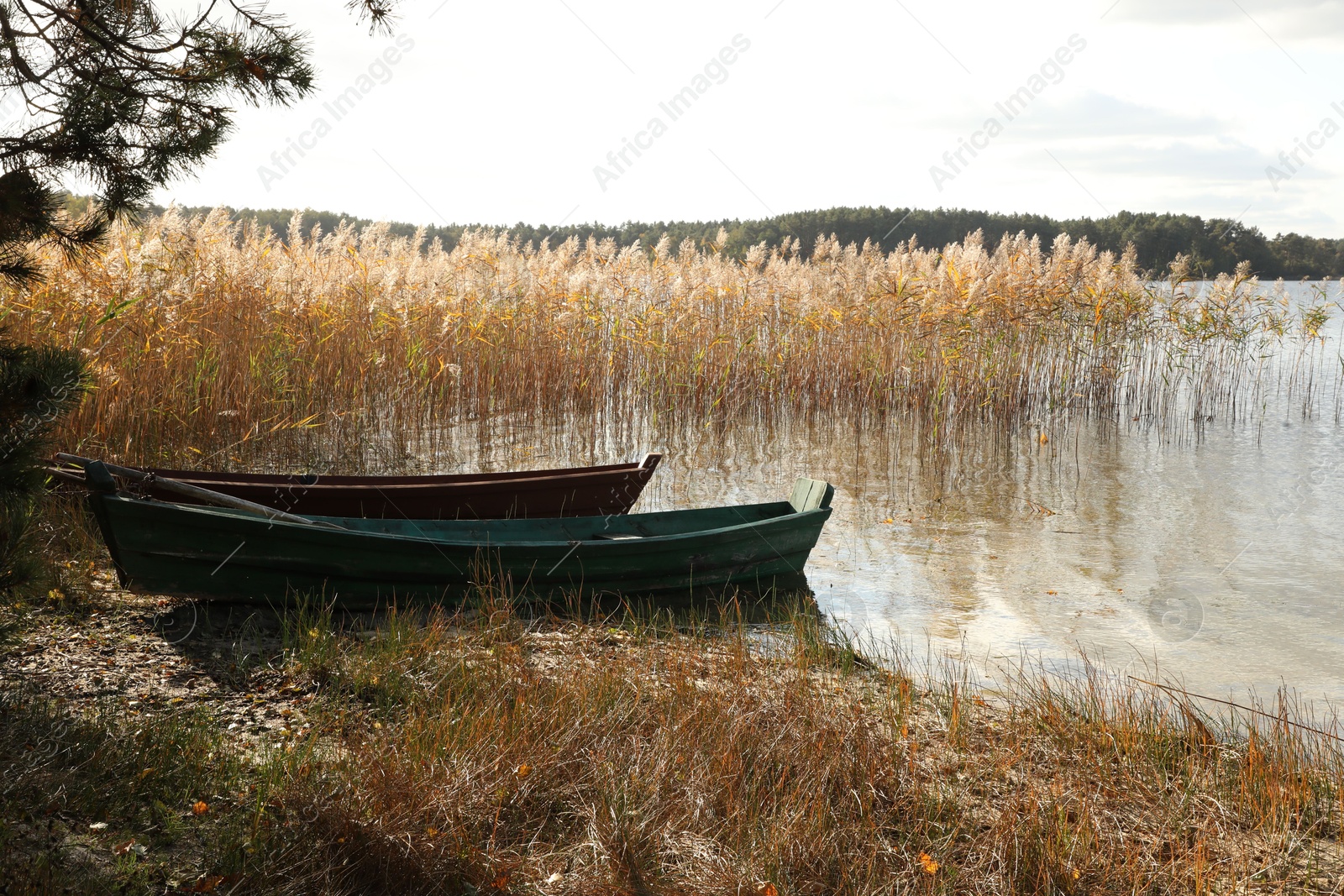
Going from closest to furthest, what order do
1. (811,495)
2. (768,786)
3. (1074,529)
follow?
(768,786) → (811,495) → (1074,529)

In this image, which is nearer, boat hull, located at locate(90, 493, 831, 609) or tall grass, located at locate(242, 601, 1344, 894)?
tall grass, located at locate(242, 601, 1344, 894)

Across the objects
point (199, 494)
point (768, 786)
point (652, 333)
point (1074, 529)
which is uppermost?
point (652, 333)

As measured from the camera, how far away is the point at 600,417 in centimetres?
1113

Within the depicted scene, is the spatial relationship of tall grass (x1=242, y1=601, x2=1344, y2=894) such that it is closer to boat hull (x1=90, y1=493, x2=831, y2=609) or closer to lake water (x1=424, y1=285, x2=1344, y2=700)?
boat hull (x1=90, y1=493, x2=831, y2=609)

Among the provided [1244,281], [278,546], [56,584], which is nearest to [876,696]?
[278,546]

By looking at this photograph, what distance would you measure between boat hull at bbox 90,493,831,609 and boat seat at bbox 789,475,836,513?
7 centimetres

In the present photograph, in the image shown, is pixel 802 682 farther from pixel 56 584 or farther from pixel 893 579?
pixel 56 584

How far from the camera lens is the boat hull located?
4641 millimetres

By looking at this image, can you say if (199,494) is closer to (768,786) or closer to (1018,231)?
(768,786)

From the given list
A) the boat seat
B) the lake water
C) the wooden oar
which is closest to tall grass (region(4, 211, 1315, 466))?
the lake water

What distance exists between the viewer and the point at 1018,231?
1831 cm

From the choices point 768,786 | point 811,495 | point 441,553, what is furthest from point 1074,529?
point 768,786

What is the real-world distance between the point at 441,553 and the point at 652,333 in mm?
6614

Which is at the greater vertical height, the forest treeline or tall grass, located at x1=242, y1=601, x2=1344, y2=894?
the forest treeline
